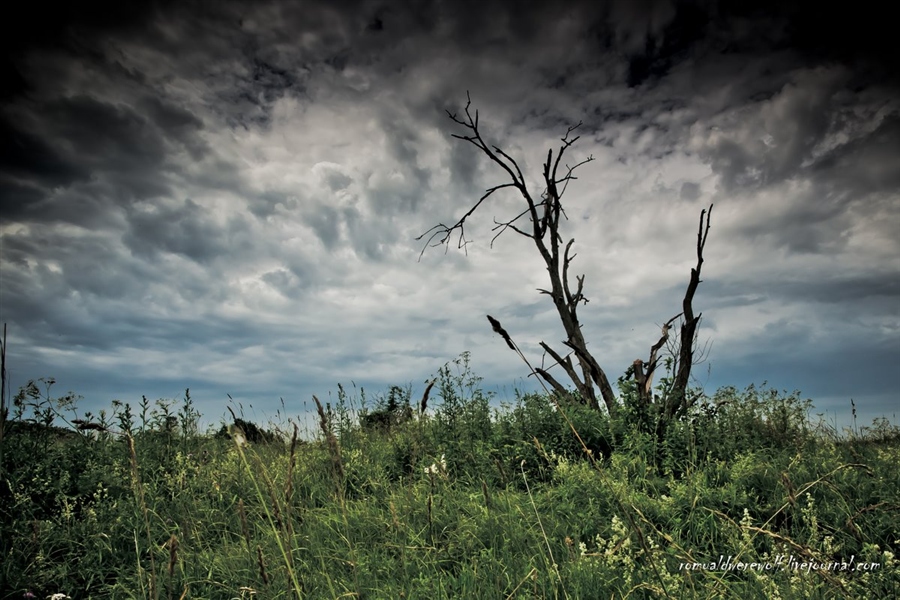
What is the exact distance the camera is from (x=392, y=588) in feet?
10.6

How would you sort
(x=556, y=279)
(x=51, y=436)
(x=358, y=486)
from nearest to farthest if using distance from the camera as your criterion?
(x=358, y=486) < (x=51, y=436) < (x=556, y=279)

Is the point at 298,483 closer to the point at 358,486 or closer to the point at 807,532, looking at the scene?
the point at 358,486

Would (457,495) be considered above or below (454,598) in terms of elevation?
above

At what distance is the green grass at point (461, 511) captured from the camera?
10.7ft

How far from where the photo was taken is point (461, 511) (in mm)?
4711

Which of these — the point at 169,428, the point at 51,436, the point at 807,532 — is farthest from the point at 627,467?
the point at 51,436

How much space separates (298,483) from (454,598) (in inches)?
129

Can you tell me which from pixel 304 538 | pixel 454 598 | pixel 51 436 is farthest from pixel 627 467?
pixel 51 436

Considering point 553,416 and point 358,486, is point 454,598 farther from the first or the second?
point 553,416

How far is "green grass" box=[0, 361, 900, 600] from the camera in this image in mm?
3271

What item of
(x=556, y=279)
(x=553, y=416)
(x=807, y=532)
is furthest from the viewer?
(x=556, y=279)

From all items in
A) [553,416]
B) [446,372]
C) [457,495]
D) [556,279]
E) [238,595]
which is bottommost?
[238,595]

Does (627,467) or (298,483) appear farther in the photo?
(298,483)

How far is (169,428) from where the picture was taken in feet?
20.9
